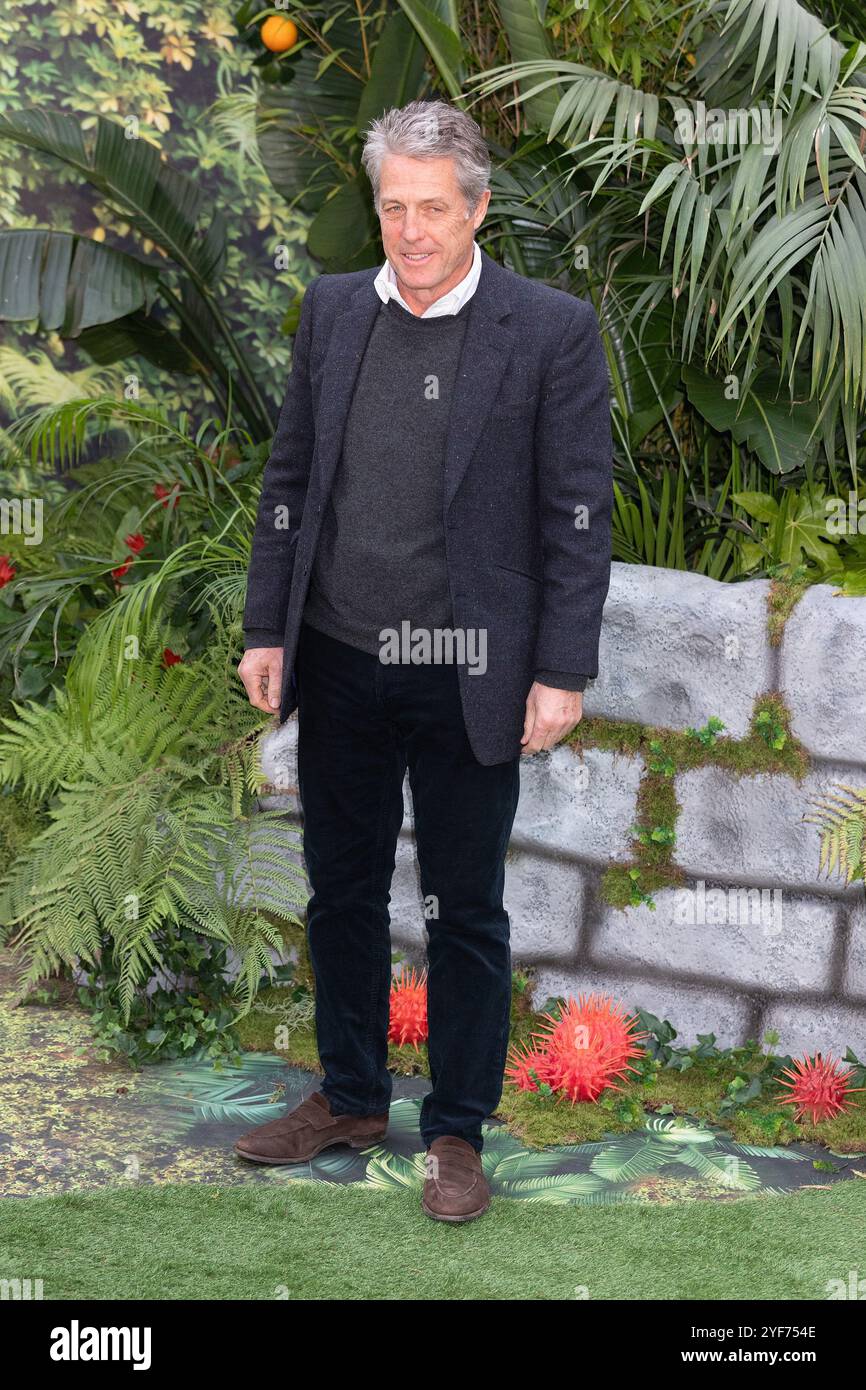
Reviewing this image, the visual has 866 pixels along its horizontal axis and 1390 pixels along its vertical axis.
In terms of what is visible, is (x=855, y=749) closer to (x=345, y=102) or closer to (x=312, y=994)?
(x=312, y=994)

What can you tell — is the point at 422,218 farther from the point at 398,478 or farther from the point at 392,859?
the point at 392,859

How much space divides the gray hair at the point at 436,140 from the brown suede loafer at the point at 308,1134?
6.34 ft

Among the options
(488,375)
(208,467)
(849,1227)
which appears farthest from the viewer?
(208,467)

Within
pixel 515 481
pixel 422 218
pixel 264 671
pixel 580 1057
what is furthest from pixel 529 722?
pixel 580 1057

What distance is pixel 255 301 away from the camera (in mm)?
6086

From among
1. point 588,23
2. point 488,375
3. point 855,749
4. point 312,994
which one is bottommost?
point 312,994

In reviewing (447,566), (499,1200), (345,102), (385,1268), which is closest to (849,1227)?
(499,1200)

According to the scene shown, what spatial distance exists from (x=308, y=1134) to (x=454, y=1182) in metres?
0.39

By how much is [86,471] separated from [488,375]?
3.21 m

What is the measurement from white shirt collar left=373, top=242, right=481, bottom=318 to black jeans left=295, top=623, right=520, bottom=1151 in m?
0.67

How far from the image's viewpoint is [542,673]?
8.84ft

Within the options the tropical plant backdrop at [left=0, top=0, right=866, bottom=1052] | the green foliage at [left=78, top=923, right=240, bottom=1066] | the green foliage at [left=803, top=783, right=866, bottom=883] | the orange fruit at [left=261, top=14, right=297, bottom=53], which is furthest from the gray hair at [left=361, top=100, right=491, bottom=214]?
the orange fruit at [left=261, top=14, right=297, bottom=53]

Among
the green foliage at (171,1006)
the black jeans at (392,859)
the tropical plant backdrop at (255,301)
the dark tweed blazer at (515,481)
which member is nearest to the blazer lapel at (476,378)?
the dark tweed blazer at (515,481)

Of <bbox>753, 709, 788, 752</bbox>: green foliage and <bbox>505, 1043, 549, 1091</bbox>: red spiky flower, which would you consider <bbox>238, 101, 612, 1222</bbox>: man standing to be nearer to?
<bbox>505, 1043, 549, 1091</bbox>: red spiky flower
